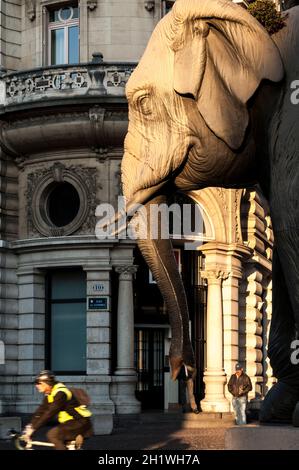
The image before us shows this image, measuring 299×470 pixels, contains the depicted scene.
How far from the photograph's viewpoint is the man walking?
24944 millimetres

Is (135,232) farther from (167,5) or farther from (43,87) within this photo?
(167,5)

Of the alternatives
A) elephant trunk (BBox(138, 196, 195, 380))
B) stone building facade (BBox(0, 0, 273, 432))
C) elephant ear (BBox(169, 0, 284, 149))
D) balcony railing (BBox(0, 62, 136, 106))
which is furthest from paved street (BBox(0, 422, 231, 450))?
elephant ear (BBox(169, 0, 284, 149))

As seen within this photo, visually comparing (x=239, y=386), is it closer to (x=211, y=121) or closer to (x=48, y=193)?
(x=48, y=193)

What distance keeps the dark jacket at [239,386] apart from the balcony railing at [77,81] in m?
7.11

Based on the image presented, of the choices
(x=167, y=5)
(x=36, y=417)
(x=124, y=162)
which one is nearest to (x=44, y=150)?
(x=167, y=5)

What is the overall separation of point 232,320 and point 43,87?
25.3ft

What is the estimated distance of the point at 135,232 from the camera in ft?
17.1

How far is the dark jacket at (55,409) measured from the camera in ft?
42.9

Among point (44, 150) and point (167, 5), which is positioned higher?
point (167, 5)

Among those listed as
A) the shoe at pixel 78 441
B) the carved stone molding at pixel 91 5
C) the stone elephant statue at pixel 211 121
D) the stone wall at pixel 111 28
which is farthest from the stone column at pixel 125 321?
the stone elephant statue at pixel 211 121

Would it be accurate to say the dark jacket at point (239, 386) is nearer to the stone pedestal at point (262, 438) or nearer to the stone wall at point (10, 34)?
the stone wall at point (10, 34)

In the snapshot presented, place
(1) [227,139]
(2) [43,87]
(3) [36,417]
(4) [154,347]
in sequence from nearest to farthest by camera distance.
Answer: (1) [227,139], (3) [36,417], (2) [43,87], (4) [154,347]

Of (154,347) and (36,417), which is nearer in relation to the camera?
(36,417)

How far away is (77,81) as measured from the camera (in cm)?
2631
